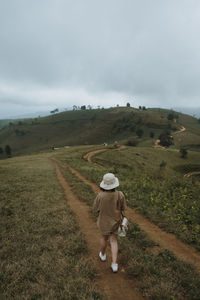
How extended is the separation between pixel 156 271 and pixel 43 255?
407 centimetres

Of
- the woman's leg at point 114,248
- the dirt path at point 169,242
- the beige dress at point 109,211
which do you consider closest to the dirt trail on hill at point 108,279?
the woman's leg at point 114,248

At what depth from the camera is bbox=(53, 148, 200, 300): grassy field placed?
15.5 ft

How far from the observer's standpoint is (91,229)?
8539mm

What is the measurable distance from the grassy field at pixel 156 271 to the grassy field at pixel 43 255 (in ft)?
4.66

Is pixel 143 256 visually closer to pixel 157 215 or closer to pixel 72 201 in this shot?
pixel 157 215

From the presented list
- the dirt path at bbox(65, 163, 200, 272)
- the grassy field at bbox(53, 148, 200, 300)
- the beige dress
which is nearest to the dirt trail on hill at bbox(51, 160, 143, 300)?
the grassy field at bbox(53, 148, 200, 300)

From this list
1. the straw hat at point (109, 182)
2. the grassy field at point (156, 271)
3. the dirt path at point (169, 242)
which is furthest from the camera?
the dirt path at point (169, 242)

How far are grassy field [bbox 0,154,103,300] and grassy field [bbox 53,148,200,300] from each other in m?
1.42

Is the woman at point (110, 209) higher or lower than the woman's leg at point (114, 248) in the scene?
higher

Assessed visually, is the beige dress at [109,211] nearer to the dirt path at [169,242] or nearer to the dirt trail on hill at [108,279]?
the dirt trail on hill at [108,279]

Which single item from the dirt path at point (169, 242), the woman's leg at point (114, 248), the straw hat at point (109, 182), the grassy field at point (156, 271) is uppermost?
the straw hat at point (109, 182)

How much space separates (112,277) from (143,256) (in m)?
1.47

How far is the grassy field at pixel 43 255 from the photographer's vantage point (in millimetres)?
4793

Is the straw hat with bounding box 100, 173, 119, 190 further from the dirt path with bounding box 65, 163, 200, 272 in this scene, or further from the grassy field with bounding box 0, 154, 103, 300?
the dirt path with bounding box 65, 163, 200, 272
